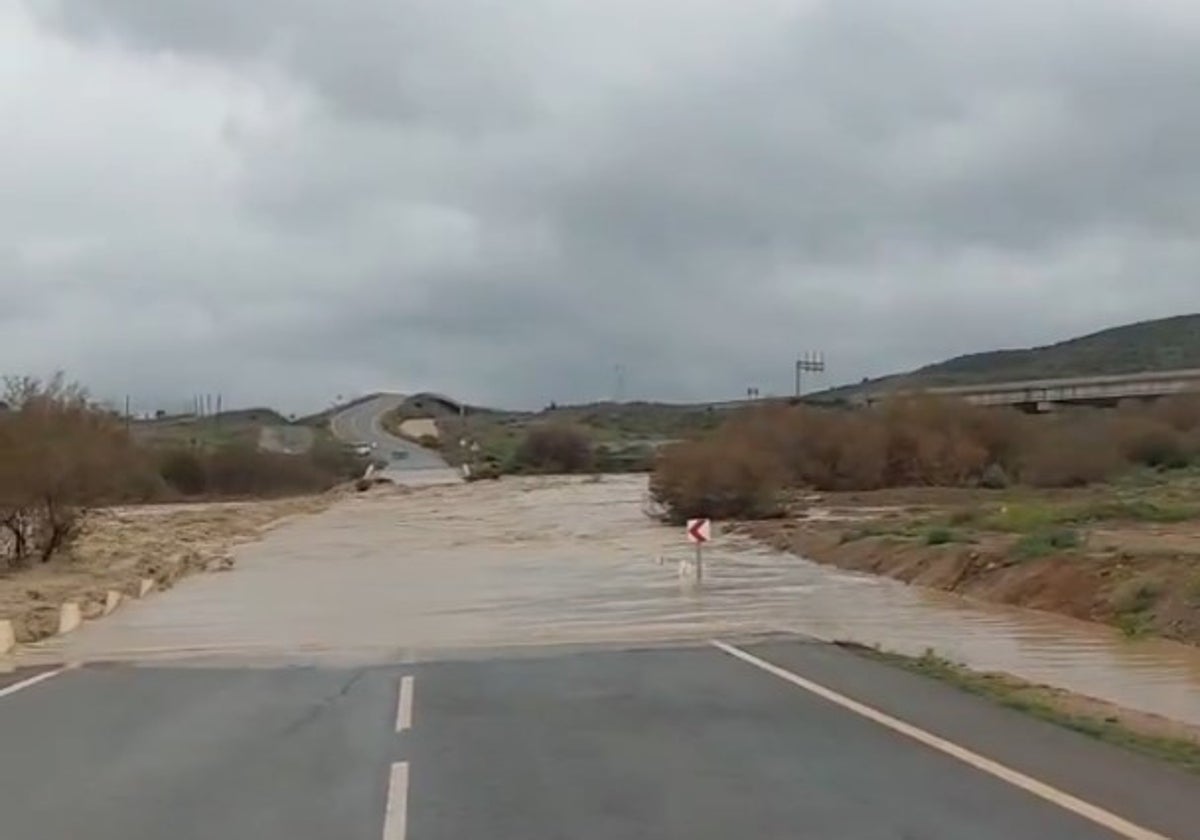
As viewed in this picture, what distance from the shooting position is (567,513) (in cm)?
7962

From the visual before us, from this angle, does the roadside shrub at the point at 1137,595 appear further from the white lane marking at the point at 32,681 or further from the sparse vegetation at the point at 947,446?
the sparse vegetation at the point at 947,446

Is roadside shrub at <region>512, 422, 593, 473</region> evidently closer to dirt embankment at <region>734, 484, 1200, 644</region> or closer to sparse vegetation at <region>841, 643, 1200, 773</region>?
dirt embankment at <region>734, 484, 1200, 644</region>

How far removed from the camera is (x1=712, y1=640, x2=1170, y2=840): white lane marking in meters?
9.88

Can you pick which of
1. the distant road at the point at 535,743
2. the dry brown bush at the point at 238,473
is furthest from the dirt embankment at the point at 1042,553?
the dry brown bush at the point at 238,473

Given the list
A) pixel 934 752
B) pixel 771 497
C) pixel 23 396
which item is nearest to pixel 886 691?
pixel 934 752

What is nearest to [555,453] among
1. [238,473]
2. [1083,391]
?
[238,473]

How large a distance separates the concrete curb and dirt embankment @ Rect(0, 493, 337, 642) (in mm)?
113

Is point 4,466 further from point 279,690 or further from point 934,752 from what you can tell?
point 934,752

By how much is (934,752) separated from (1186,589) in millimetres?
16064

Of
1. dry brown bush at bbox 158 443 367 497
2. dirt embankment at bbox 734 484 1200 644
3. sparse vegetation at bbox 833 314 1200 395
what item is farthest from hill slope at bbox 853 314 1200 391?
dirt embankment at bbox 734 484 1200 644

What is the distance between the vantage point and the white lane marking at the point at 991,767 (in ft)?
32.4

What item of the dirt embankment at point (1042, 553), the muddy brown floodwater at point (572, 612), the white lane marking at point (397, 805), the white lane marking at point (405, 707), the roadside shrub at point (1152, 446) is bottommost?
the muddy brown floodwater at point (572, 612)

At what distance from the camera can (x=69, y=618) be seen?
31.7m

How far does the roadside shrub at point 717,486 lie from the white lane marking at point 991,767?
51.7 metres
